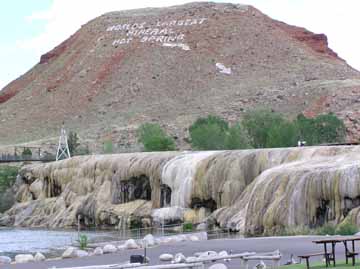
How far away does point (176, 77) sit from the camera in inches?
5881

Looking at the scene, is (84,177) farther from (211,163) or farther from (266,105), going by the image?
(266,105)

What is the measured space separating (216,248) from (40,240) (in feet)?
61.2

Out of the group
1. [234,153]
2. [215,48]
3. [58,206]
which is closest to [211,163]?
[234,153]

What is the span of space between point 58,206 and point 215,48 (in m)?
89.1

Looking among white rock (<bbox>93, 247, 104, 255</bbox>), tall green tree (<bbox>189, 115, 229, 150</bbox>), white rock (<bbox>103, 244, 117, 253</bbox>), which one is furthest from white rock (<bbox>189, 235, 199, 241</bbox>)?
tall green tree (<bbox>189, 115, 229, 150</bbox>)

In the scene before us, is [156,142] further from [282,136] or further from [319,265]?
[319,265]

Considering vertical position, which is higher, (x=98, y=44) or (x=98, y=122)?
(x=98, y=44)

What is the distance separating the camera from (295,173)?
159 ft

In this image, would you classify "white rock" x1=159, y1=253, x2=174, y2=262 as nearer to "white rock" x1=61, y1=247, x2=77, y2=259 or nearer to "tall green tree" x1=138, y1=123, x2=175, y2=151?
"white rock" x1=61, y1=247, x2=77, y2=259

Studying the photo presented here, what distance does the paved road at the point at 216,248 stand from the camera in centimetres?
3491

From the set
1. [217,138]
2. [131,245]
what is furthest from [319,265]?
[217,138]

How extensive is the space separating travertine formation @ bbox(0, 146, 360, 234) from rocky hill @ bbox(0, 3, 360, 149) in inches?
1503

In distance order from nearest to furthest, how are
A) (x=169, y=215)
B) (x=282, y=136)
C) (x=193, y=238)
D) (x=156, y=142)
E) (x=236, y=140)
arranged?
(x=193, y=238) < (x=169, y=215) < (x=282, y=136) < (x=236, y=140) < (x=156, y=142)

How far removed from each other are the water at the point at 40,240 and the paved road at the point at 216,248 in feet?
17.5
